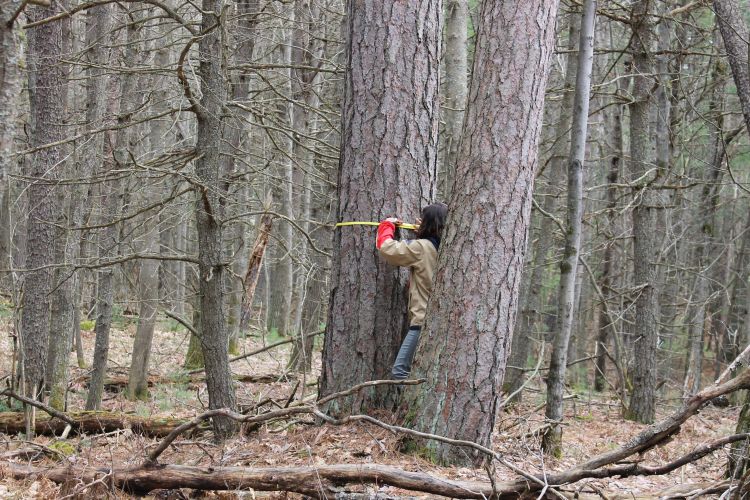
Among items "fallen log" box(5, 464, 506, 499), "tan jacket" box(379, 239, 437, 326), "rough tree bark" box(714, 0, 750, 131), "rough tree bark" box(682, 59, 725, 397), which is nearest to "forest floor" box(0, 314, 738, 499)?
"fallen log" box(5, 464, 506, 499)

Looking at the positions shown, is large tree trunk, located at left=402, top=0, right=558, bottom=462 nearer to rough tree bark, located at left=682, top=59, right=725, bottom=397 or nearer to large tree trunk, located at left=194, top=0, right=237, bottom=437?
large tree trunk, located at left=194, top=0, right=237, bottom=437

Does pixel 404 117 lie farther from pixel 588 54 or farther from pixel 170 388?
pixel 170 388

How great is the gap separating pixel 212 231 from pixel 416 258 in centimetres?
190

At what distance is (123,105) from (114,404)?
414cm

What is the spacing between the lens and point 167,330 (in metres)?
17.6

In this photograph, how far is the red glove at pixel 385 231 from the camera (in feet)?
18.1

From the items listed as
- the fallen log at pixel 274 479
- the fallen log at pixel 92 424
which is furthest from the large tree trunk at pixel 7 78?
the fallen log at pixel 92 424

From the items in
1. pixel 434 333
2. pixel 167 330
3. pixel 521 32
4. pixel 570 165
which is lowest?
pixel 167 330

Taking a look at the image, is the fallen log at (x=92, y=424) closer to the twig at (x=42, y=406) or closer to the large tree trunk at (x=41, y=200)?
the twig at (x=42, y=406)

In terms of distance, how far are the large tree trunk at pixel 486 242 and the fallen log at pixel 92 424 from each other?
115 inches

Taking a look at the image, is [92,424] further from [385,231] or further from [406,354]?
[385,231]

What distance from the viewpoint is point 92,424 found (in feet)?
22.9

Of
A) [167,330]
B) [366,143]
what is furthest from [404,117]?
[167,330]

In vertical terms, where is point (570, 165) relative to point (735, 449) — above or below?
above
